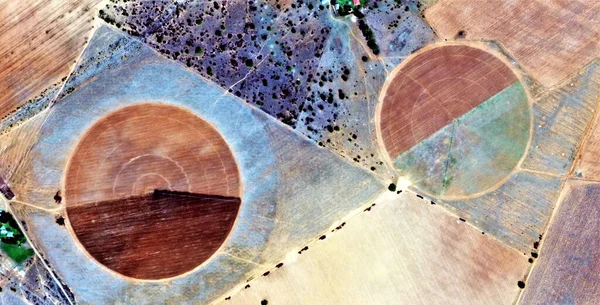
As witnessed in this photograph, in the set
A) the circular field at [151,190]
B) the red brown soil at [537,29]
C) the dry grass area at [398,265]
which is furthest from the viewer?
the red brown soil at [537,29]

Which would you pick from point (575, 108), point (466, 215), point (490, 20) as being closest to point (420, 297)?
point (466, 215)

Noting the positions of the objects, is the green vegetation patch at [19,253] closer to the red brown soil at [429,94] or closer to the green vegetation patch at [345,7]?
the red brown soil at [429,94]

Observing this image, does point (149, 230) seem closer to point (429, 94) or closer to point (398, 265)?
point (398, 265)

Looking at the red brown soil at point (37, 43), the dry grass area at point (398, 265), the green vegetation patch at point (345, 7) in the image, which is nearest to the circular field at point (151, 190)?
the red brown soil at point (37, 43)

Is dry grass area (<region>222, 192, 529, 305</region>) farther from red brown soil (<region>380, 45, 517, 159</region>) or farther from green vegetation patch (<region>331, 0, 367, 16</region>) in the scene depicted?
green vegetation patch (<region>331, 0, 367, 16</region>)

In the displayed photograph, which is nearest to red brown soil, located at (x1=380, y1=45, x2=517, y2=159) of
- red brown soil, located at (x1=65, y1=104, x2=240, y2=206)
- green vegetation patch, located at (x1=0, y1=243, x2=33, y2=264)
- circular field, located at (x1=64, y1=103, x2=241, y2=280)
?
circular field, located at (x1=64, y1=103, x2=241, y2=280)

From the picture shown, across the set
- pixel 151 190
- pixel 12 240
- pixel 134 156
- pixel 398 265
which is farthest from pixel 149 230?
pixel 398 265

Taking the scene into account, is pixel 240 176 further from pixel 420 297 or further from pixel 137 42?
pixel 420 297
